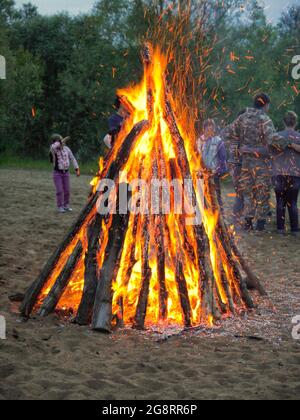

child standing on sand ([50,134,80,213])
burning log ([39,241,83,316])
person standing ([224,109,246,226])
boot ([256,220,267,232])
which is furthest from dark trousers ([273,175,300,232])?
burning log ([39,241,83,316])

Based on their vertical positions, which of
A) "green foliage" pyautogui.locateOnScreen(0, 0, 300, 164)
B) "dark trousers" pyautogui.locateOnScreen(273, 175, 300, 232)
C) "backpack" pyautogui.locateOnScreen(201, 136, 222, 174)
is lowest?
"dark trousers" pyautogui.locateOnScreen(273, 175, 300, 232)

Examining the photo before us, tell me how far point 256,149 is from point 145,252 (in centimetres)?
521

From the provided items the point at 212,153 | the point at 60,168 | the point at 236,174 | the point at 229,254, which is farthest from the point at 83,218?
the point at 60,168

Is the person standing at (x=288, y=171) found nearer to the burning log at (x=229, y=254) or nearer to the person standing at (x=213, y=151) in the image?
the person standing at (x=213, y=151)

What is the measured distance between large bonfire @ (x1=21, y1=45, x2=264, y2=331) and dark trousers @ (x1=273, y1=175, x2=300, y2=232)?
491 cm

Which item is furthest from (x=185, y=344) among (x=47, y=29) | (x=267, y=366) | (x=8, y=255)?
(x=47, y=29)

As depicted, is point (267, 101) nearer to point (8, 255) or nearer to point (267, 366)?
point (8, 255)

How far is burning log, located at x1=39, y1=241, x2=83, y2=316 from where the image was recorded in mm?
5711

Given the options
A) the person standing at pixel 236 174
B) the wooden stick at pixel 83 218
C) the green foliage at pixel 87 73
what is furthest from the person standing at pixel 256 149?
the green foliage at pixel 87 73

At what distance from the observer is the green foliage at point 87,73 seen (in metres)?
26.1

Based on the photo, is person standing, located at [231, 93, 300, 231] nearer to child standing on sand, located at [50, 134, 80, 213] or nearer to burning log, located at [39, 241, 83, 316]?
child standing on sand, located at [50, 134, 80, 213]

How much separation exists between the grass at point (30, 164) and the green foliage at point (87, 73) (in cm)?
91

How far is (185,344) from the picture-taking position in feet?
17.0

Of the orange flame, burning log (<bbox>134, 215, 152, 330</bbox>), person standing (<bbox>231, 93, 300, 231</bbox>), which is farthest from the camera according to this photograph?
person standing (<bbox>231, 93, 300, 231</bbox>)
